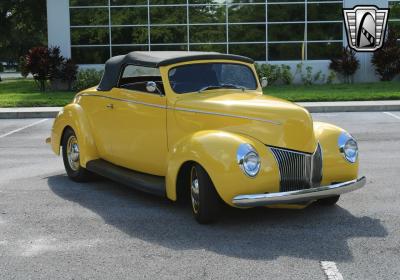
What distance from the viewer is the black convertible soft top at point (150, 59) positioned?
743 cm

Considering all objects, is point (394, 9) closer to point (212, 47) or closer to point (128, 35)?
point (212, 47)

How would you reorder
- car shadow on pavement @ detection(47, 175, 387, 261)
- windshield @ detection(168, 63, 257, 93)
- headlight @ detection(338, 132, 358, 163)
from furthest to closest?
windshield @ detection(168, 63, 257, 93), headlight @ detection(338, 132, 358, 163), car shadow on pavement @ detection(47, 175, 387, 261)

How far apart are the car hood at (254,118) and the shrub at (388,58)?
2083 cm

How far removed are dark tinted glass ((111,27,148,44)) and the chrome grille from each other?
22.4m

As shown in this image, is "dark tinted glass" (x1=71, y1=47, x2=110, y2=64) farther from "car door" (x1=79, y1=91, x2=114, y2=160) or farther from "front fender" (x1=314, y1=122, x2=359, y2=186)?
"front fender" (x1=314, y1=122, x2=359, y2=186)

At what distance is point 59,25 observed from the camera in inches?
1099

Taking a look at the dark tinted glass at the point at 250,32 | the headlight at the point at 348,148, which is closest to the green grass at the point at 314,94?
the dark tinted glass at the point at 250,32

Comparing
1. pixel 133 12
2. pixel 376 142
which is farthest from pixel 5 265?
pixel 133 12

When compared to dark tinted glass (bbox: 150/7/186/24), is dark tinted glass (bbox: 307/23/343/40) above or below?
below

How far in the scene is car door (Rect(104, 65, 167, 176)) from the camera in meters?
7.17

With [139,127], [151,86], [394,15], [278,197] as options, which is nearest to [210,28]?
[394,15]

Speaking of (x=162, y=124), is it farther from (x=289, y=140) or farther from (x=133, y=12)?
(x=133, y=12)

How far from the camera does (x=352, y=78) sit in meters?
27.7

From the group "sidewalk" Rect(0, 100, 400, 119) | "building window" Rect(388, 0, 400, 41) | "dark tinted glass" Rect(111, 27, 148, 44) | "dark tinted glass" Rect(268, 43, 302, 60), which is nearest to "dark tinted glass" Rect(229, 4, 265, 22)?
"dark tinted glass" Rect(268, 43, 302, 60)
